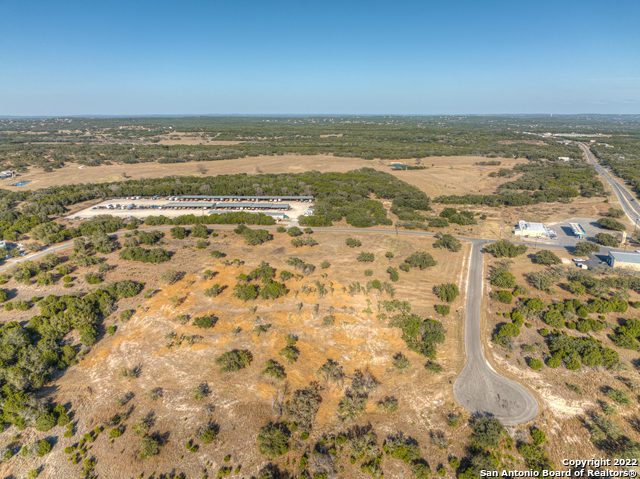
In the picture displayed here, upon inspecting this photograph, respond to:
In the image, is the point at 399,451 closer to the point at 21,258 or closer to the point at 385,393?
the point at 385,393

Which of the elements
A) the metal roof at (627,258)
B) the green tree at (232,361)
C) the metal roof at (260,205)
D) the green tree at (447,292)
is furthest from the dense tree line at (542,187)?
the green tree at (232,361)

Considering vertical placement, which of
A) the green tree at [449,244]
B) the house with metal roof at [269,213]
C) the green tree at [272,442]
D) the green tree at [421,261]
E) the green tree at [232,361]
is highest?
the house with metal roof at [269,213]

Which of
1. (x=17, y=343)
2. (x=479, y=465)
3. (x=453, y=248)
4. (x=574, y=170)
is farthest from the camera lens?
(x=574, y=170)

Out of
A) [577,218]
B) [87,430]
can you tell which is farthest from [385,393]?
[577,218]

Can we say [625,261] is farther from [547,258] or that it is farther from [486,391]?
[486,391]

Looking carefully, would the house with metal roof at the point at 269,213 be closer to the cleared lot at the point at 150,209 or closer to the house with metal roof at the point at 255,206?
the cleared lot at the point at 150,209

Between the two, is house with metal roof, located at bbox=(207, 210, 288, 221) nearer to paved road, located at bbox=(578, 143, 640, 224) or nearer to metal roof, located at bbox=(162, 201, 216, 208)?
metal roof, located at bbox=(162, 201, 216, 208)

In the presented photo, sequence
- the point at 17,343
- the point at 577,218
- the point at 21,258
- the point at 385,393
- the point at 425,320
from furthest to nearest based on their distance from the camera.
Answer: the point at 577,218
the point at 21,258
the point at 425,320
the point at 17,343
the point at 385,393
